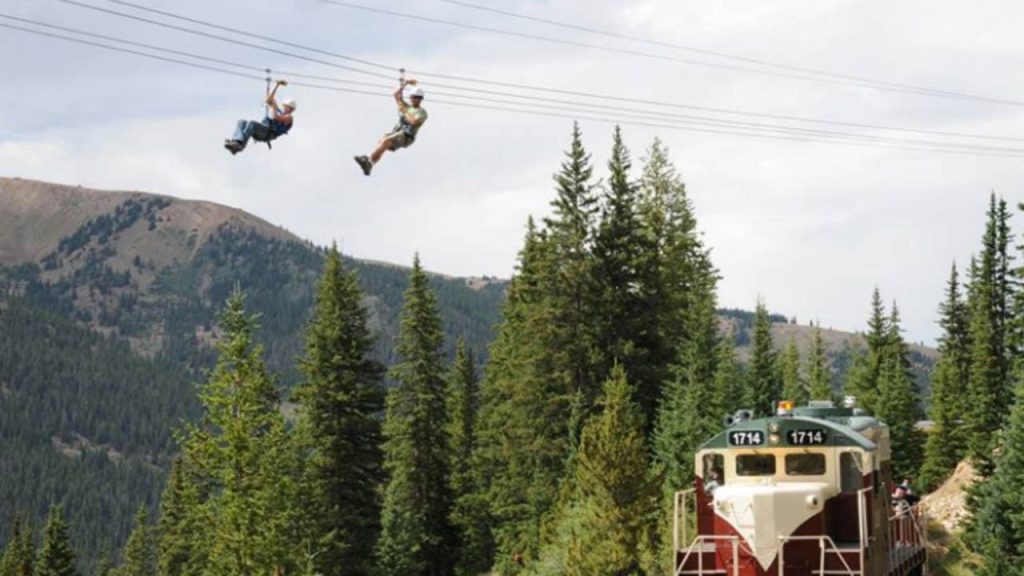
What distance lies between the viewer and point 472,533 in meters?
70.0

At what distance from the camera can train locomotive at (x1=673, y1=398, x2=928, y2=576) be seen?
25188 mm

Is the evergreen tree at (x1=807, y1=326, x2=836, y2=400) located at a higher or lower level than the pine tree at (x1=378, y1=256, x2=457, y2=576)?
higher

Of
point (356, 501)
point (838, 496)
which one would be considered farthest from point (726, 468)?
point (356, 501)

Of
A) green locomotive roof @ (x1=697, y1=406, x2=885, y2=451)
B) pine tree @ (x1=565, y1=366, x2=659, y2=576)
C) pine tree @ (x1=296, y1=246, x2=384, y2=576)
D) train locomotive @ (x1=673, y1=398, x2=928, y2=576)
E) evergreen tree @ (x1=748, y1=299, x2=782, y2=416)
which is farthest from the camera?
evergreen tree @ (x1=748, y1=299, x2=782, y2=416)

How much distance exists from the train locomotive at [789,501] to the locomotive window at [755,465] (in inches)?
0.9

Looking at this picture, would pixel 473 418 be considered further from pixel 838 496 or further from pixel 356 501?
pixel 838 496

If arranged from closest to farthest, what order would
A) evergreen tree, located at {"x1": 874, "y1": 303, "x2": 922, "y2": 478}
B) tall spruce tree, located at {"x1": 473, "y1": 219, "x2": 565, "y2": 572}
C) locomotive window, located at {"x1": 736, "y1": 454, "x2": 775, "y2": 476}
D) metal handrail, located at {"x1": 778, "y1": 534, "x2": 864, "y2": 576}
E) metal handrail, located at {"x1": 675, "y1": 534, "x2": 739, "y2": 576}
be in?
1. metal handrail, located at {"x1": 778, "y1": 534, "x2": 864, "y2": 576}
2. metal handrail, located at {"x1": 675, "y1": 534, "x2": 739, "y2": 576}
3. locomotive window, located at {"x1": 736, "y1": 454, "x2": 775, "y2": 476}
4. tall spruce tree, located at {"x1": 473, "y1": 219, "x2": 565, "y2": 572}
5. evergreen tree, located at {"x1": 874, "y1": 303, "x2": 922, "y2": 478}

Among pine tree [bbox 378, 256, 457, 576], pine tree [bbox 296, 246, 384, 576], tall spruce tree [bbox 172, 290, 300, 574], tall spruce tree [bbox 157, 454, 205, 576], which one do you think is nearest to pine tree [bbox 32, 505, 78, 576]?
tall spruce tree [bbox 157, 454, 205, 576]

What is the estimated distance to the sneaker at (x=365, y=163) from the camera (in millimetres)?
22203

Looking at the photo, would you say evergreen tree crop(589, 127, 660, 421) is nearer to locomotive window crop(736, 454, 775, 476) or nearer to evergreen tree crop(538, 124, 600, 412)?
evergreen tree crop(538, 124, 600, 412)

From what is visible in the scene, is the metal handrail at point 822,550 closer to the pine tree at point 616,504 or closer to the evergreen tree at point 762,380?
the pine tree at point 616,504

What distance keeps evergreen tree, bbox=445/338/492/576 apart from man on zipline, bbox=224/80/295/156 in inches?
1758

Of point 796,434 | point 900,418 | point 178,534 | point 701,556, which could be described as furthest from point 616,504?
point 178,534

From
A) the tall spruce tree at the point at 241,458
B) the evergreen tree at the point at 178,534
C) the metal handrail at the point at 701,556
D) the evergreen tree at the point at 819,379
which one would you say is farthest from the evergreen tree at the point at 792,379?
the metal handrail at the point at 701,556
